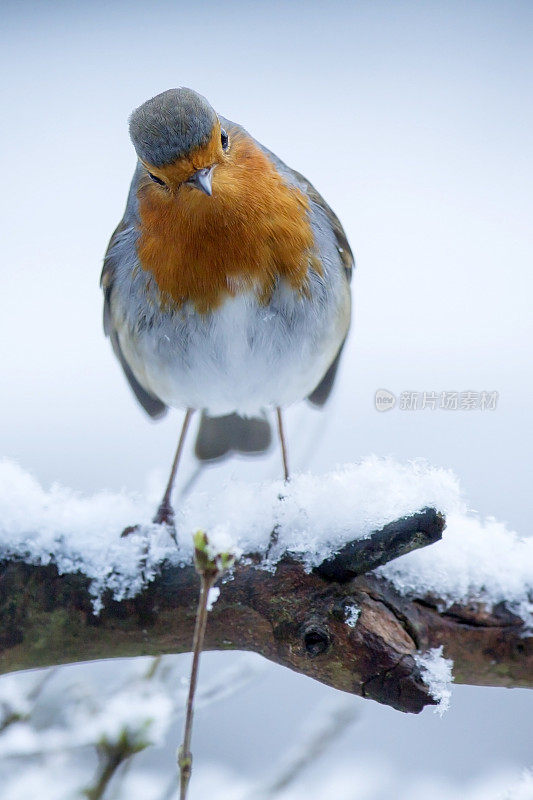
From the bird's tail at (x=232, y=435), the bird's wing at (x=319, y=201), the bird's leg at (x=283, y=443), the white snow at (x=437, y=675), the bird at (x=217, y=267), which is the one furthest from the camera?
the bird's tail at (x=232, y=435)

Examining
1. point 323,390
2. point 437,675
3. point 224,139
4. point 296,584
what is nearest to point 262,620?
point 296,584

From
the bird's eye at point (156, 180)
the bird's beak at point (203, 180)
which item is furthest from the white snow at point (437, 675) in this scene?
the bird's eye at point (156, 180)

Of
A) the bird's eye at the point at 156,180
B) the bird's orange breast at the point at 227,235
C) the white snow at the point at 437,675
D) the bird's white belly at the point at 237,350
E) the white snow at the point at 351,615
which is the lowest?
the white snow at the point at 437,675

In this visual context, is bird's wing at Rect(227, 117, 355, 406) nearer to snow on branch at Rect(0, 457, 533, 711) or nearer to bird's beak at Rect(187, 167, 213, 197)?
bird's beak at Rect(187, 167, 213, 197)

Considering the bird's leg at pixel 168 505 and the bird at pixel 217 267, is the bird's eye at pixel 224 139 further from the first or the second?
the bird's leg at pixel 168 505

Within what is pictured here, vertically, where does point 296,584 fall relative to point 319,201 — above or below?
below

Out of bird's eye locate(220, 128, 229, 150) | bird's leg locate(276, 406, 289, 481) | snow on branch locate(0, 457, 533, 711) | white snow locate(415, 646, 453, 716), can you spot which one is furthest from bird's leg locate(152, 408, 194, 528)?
bird's eye locate(220, 128, 229, 150)

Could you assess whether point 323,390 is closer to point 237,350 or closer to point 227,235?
point 237,350
